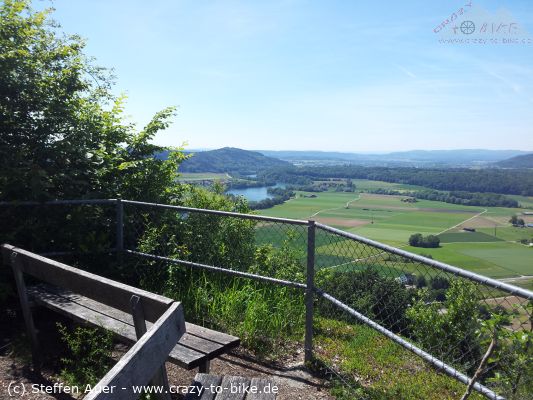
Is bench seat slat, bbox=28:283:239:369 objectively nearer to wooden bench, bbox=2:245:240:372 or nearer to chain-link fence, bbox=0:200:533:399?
wooden bench, bbox=2:245:240:372

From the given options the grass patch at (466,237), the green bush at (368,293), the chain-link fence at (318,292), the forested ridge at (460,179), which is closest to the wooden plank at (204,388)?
the chain-link fence at (318,292)

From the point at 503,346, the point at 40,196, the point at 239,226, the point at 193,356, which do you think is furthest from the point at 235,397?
the point at 239,226

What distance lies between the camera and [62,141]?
218 inches

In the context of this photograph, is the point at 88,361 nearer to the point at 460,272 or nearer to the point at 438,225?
the point at 460,272

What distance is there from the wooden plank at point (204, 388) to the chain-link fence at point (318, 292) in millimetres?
1384

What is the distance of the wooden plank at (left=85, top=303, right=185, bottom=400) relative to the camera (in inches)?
60.3

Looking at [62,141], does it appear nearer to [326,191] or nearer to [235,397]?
[235,397]

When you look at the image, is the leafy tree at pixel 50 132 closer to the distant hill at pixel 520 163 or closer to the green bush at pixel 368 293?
the green bush at pixel 368 293

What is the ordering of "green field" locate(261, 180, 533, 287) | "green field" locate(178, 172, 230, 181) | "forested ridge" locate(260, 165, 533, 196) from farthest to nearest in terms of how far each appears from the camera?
"forested ridge" locate(260, 165, 533, 196)
"green field" locate(261, 180, 533, 287)
"green field" locate(178, 172, 230, 181)

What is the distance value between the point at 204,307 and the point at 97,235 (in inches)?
78.0

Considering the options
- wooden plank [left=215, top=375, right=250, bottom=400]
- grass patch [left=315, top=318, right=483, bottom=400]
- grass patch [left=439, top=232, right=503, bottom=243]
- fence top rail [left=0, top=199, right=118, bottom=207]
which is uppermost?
fence top rail [left=0, top=199, right=118, bottom=207]

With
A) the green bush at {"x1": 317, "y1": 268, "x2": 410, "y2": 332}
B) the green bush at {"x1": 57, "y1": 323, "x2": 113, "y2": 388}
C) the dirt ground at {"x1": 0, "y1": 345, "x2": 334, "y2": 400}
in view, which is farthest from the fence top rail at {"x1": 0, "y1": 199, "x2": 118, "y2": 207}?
the green bush at {"x1": 317, "y1": 268, "x2": 410, "y2": 332}

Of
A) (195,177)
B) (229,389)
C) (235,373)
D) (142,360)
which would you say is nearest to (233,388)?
(229,389)

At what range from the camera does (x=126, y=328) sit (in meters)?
3.21
